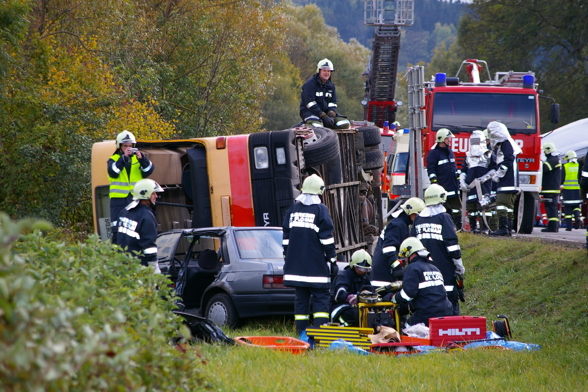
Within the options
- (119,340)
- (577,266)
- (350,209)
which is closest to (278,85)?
(350,209)

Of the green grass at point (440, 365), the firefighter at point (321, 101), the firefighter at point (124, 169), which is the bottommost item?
the green grass at point (440, 365)

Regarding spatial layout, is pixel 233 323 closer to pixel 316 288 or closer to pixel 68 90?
pixel 316 288

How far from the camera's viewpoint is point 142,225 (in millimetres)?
8016

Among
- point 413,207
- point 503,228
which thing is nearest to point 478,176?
point 503,228

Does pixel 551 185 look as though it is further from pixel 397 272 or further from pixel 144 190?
pixel 144 190

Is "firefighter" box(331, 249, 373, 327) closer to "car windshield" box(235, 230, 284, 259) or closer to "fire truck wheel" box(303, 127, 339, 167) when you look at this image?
"car windshield" box(235, 230, 284, 259)

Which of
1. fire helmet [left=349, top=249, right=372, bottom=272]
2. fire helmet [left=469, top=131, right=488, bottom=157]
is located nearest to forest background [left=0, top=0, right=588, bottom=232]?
fire helmet [left=469, top=131, right=488, bottom=157]

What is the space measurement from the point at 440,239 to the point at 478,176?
19.3 feet

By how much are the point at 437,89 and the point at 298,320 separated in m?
9.38

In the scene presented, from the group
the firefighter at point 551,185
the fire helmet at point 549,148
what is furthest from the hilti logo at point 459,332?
the fire helmet at point 549,148

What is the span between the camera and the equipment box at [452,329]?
23.0 ft

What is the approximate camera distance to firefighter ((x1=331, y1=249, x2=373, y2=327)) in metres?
8.18

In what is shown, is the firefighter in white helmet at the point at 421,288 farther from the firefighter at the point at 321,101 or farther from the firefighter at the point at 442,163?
the firefighter at the point at 442,163

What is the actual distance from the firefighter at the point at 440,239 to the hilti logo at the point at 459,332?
1.48 m
